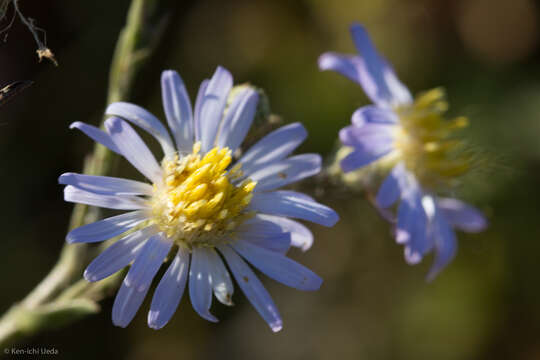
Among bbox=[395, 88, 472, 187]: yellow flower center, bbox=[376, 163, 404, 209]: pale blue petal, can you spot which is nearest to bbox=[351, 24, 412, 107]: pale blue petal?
bbox=[395, 88, 472, 187]: yellow flower center

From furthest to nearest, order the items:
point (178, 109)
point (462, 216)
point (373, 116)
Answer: point (462, 216) < point (373, 116) < point (178, 109)

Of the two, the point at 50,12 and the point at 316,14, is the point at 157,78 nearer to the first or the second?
the point at 50,12

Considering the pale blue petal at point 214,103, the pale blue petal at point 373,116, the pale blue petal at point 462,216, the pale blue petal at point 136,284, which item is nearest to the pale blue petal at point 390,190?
the pale blue petal at point 373,116

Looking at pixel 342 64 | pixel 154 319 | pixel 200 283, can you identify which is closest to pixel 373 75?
pixel 342 64

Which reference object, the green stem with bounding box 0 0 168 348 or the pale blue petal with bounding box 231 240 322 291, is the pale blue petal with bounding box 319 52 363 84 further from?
the pale blue petal with bounding box 231 240 322 291

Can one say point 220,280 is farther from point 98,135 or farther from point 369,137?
point 369,137
